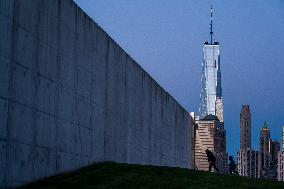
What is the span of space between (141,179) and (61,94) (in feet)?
12.3

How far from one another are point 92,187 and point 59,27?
17.6 ft

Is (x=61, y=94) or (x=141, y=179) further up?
(x=61, y=94)

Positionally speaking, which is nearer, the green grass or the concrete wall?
the concrete wall

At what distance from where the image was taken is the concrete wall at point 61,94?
1548 centimetres

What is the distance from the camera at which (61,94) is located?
19.0 m

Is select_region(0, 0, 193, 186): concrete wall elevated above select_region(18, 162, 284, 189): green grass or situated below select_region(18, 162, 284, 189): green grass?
above

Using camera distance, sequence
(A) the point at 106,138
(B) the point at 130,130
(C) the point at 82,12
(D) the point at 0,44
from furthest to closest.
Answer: (B) the point at 130,130 < (A) the point at 106,138 < (C) the point at 82,12 < (D) the point at 0,44

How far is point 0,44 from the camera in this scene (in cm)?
1483

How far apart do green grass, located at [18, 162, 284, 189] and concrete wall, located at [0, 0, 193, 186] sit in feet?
1.97

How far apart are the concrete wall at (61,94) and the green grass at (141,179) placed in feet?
1.97

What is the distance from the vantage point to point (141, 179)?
1903 centimetres

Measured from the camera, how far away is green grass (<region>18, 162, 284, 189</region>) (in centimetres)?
1742

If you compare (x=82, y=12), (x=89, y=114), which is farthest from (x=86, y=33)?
(x=89, y=114)

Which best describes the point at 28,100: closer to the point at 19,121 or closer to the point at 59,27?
the point at 19,121
